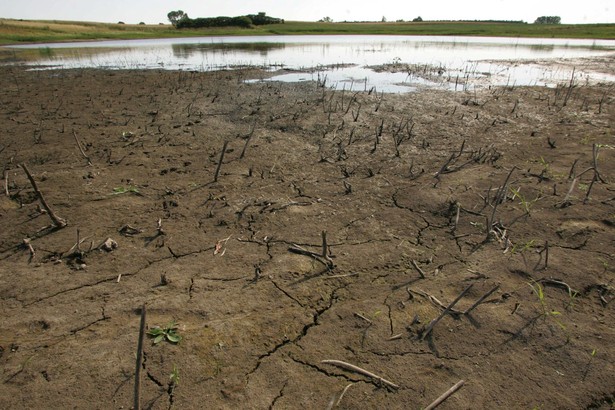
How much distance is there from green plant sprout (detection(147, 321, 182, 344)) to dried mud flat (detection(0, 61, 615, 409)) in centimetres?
5

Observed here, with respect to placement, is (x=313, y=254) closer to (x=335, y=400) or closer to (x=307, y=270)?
(x=307, y=270)

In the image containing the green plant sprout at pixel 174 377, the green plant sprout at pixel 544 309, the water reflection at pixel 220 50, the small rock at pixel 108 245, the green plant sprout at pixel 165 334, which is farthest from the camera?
the water reflection at pixel 220 50

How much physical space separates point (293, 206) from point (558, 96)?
30.0ft

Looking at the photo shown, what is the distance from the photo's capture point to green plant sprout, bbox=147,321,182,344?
8.37ft

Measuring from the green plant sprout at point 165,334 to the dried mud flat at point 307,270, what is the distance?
1.8 inches

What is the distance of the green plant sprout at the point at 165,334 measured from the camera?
2.55 m

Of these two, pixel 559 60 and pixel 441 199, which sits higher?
pixel 559 60

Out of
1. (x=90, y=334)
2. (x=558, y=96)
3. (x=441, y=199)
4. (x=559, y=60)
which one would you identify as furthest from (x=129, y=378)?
(x=559, y=60)

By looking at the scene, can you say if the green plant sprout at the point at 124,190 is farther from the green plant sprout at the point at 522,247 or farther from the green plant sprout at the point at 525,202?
the green plant sprout at the point at 525,202

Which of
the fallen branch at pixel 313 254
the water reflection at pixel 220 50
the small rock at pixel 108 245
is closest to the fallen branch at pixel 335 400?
the fallen branch at pixel 313 254

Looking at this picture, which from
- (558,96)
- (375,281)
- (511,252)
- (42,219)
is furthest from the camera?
(558,96)

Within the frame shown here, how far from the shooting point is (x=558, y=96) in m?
9.77

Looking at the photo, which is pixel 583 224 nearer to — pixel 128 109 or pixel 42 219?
pixel 42 219

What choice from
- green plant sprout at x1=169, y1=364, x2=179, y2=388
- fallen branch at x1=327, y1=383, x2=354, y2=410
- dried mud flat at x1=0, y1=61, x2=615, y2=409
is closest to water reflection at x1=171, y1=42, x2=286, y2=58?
dried mud flat at x1=0, y1=61, x2=615, y2=409
